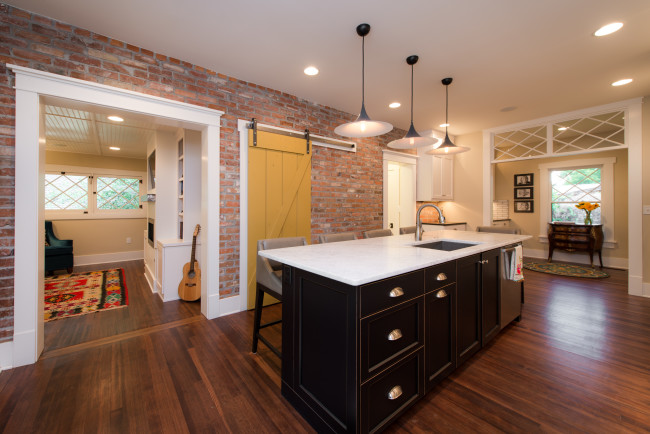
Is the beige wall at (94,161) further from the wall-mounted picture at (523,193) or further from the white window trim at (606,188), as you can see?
the white window trim at (606,188)

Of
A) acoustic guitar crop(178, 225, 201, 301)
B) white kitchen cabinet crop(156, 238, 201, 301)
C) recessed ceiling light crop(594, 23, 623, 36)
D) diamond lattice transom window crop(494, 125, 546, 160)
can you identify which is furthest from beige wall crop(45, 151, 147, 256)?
recessed ceiling light crop(594, 23, 623, 36)

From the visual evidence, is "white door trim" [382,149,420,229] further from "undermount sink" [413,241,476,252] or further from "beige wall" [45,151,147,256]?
"beige wall" [45,151,147,256]

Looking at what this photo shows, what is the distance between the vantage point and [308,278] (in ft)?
4.84

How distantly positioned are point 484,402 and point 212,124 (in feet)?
10.5

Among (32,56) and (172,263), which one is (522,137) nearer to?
(172,263)

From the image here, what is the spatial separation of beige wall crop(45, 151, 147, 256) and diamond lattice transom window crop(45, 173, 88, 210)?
0.94ft

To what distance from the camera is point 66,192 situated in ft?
18.5

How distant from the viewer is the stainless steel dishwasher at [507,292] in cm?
234

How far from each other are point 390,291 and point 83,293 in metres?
4.41

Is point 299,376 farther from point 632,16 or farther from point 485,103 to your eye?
point 485,103

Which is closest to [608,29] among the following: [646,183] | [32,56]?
[646,183]

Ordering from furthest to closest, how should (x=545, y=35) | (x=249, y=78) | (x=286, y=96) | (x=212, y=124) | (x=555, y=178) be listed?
(x=555, y=178) → (x=286, y=96) → (x=249, y=78) → (x=212, y=124) → (x=545, y=35)

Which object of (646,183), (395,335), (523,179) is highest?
(523,179)

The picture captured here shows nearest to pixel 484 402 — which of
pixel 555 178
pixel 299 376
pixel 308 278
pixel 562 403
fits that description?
pixel 562 403
